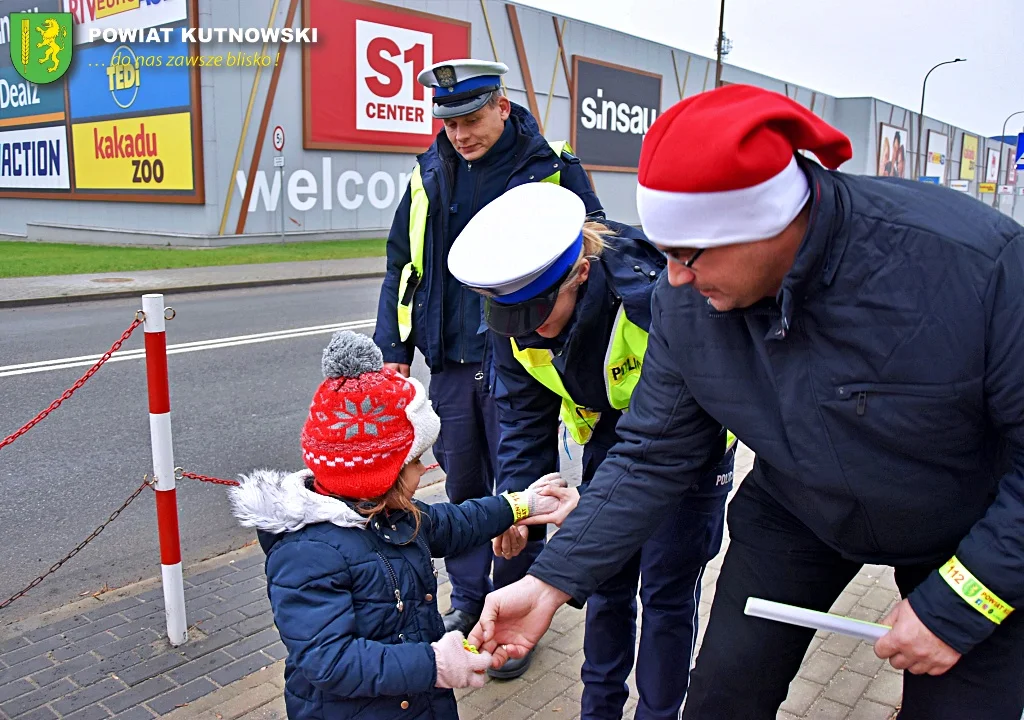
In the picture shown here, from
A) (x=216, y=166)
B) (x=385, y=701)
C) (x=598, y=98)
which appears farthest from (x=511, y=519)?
(x=598, y=98)

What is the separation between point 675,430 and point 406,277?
6.10 feet

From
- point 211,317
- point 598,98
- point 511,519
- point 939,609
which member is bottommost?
point 211,317

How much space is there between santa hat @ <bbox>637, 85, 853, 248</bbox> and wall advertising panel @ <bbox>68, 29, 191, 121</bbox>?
21.0 m

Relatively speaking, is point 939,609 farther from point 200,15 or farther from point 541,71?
point 541,71

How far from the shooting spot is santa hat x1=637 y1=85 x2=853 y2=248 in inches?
64.6

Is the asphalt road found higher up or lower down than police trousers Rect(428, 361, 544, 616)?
lower down

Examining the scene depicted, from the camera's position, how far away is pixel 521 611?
7.51 feet

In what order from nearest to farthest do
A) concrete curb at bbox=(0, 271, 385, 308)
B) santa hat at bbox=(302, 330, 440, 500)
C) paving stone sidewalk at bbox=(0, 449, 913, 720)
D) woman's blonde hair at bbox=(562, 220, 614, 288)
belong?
santa hat at bbox=(302, 330, 440, 500)
woman's blonde hair at bbox=(562, 220, 614, 288)
paving stone sidewalk at bbox=(0, 449, 913, 720)
concrete curb at bbox=(0, 271, 385, 308)

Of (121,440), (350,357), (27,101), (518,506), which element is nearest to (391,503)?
(350,357)

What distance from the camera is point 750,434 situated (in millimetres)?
1982

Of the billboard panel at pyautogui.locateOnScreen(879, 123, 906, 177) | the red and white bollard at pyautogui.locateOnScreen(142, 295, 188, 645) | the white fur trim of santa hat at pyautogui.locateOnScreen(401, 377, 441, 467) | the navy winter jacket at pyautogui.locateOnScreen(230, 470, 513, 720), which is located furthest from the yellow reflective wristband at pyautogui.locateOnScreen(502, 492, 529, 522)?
the billboard panel at pyautogui.locateOnScreen(879, 123, 906, 177)

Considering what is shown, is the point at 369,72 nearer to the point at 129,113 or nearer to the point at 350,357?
the point at 129,113

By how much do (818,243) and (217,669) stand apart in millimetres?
2741

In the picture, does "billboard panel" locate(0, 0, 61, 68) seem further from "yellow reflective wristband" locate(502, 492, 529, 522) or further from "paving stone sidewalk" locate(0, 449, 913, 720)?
"yellow reflective wristband" locate(502, 492, 529, 522)
